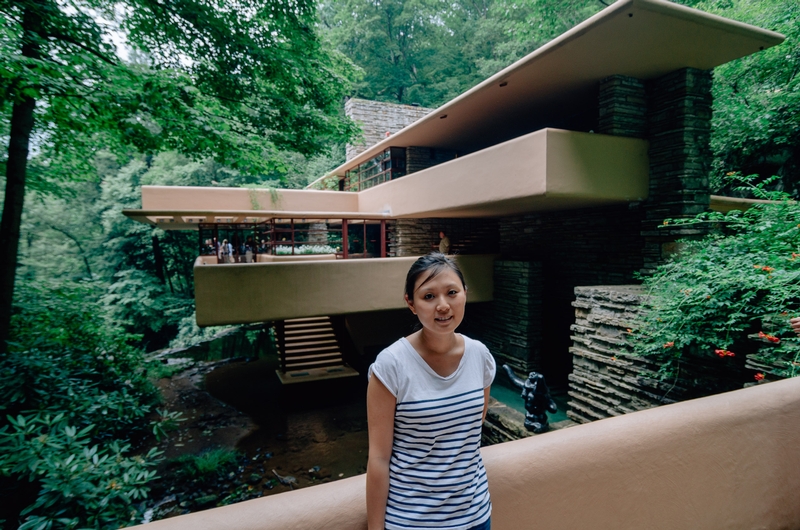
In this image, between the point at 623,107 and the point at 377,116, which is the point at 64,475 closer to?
the point at 623,107

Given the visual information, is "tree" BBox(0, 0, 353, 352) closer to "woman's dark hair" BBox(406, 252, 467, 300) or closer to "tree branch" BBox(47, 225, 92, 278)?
"woman's dark hair" BBox(406, 252, 467, 300)

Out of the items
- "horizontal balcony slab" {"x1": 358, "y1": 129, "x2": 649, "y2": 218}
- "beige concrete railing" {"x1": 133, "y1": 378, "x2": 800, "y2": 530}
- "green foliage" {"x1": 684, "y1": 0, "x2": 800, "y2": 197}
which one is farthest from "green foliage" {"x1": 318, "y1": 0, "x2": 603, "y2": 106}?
"beige concrete railing" {"x1": 133, "y1": 378, "x2": 800, "y2": 530}

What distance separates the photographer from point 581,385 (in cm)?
601

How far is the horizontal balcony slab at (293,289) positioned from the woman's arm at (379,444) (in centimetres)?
672

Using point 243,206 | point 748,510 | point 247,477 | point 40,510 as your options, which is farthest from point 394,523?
point 243,206

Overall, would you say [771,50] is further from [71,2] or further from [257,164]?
[71,2]

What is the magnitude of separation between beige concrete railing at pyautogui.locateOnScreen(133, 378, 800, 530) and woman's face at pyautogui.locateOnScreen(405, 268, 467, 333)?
73 centimetres

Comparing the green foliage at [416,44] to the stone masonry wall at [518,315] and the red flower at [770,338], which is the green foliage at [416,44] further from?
the red flower at [770,338]

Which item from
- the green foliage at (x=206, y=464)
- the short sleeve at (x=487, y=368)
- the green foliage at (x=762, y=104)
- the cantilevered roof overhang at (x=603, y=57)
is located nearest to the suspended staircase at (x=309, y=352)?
the green foliage at (x=206, y=464)

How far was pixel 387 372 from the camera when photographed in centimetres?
127

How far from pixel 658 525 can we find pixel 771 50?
40.0ft

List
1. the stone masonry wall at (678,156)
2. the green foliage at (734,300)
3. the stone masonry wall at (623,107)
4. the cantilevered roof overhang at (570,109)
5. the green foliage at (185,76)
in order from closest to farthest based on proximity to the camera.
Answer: the green foliage at (734,300)
the green foliage at (185,76)
the cantilevered roof overhang at (570,109)
the stone masonry wall at (678,156)
the stone masonry wall at (623,107)

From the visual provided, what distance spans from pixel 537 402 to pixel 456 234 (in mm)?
7059

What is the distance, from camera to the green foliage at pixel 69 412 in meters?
3.52
